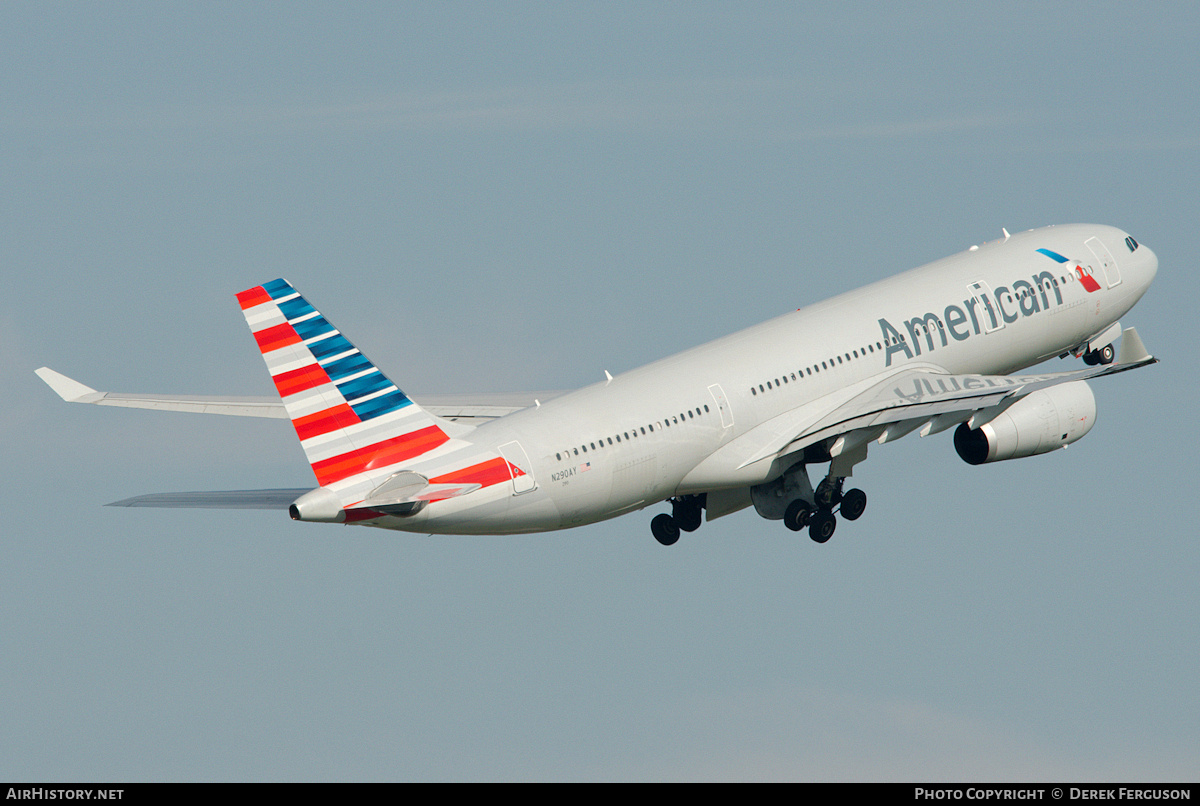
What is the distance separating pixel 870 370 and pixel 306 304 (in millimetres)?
17698

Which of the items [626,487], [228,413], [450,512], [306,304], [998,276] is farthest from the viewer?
[998,276]

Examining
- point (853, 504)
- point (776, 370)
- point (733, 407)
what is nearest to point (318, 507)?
point (733, 407)

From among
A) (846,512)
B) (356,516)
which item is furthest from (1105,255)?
(356,516)

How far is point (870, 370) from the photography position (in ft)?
168

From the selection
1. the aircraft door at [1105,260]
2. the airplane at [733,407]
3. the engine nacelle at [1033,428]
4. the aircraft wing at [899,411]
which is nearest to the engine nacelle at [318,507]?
the airplane at [733,407]

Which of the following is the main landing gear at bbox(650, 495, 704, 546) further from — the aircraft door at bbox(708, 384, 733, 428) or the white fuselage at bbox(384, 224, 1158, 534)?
the aircraft door at bbox(708, 384, 733, 428)

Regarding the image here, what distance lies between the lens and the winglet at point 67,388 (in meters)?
47.2

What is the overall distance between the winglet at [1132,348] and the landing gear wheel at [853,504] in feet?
26.5

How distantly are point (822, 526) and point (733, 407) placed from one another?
196 inches

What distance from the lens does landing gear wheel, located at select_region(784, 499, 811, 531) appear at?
50.9 m

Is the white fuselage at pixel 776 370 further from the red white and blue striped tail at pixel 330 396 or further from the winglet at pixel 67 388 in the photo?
the winglet at pixel 67 388

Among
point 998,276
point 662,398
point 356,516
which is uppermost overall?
point 998,276

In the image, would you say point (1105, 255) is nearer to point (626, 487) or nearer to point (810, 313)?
point (810, 313)

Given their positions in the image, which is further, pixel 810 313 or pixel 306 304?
pixel 810 313
